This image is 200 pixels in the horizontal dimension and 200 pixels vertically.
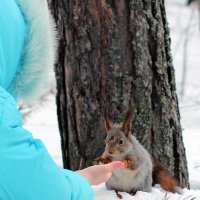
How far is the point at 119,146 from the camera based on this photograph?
276 centimetres

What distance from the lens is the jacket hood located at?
1941 millimetres

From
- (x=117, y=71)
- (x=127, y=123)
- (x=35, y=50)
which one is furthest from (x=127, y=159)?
(x=35, y=50)

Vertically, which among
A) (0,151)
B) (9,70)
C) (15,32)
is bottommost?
(0,151)

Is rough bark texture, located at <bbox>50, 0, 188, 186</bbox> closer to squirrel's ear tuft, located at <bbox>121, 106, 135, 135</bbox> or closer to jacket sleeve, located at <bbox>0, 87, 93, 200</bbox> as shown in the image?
squirrel's ear tuft, located at <bbox>121, 106, 135, 135</bbox>

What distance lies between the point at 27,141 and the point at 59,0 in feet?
5.64

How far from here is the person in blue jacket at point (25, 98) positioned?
1779 mm

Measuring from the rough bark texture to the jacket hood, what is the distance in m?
1.34

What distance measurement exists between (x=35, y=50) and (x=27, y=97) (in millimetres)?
204

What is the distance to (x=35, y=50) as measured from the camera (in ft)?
6.43

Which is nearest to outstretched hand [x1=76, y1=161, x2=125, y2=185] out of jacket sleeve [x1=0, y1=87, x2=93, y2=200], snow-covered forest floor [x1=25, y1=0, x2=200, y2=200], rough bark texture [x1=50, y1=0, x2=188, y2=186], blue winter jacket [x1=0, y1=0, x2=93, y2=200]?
blue winter jacket [x1=0, y1=0, x2=93, y2=200]

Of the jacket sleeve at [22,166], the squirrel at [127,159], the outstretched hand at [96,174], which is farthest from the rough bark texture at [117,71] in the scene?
the jacket sleeve at [22,166]

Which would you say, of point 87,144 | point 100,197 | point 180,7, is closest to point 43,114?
point 87,144

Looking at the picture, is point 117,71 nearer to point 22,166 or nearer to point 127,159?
point 127,159

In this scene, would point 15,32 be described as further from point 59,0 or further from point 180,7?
point 180,7
